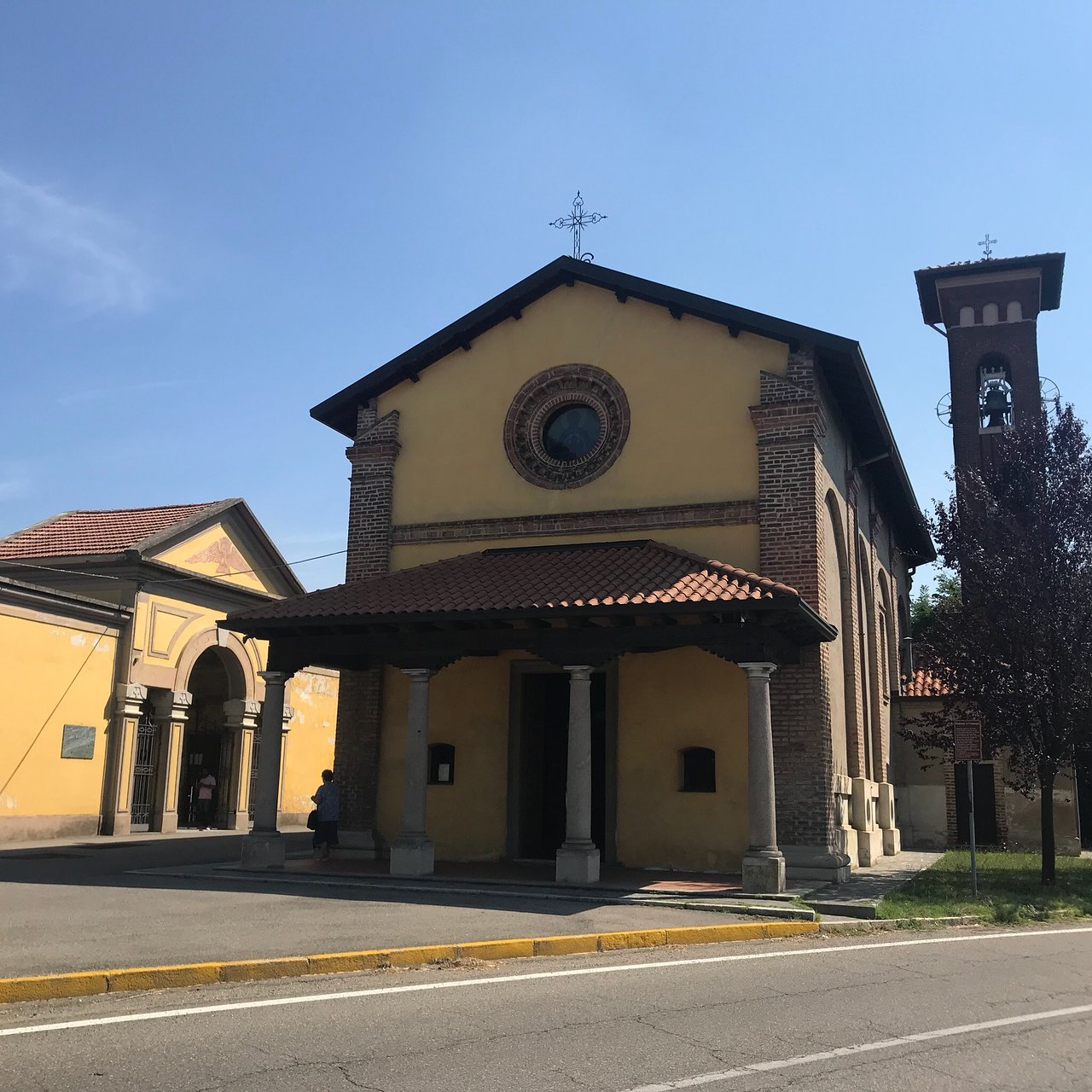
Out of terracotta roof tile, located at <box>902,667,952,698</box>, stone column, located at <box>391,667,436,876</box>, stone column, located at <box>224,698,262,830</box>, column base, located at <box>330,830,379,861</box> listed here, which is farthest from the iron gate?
terracotta roof tile, located at <box>902,667,952,698</box>

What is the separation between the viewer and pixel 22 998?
→ 21.5 feet

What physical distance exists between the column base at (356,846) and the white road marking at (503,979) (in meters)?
8.26

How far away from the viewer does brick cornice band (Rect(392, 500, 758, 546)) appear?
1520 cm

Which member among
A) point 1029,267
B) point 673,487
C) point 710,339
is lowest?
point 673,487

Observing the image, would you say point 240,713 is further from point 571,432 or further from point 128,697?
point 571,432

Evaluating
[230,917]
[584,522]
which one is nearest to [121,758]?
[584,522]

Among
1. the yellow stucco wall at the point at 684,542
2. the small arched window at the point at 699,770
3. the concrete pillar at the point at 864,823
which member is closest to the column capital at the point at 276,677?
the yellow stucco wall at the point at 684,542

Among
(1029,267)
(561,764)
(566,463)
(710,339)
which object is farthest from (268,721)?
(1029,267)

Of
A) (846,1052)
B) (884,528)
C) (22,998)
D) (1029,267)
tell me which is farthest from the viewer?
(1029,267)

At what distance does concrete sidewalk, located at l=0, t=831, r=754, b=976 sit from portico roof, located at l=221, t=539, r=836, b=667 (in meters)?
3.21

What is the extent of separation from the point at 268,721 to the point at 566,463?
5.99m

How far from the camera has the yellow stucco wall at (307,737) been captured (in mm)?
26625

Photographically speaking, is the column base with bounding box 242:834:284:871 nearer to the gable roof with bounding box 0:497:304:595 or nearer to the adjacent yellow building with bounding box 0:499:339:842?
the adjacent yellow building with bounding box 0:499:339:842

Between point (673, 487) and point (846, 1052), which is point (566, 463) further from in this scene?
point (846, 1052)
